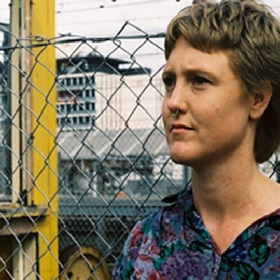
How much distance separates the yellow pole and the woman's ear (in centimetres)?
93

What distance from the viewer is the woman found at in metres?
1.45

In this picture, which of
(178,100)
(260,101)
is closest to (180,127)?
(178,100)

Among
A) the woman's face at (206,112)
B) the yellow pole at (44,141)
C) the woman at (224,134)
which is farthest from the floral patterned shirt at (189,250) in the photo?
the yellow pole at (44,141)

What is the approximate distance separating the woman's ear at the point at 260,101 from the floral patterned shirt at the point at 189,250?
0.20 meters

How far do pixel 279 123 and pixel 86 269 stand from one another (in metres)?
0.93

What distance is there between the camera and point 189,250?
153 centimetres

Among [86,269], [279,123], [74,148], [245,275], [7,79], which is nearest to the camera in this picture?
[245,275]

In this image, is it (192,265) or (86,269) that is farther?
(86,269)

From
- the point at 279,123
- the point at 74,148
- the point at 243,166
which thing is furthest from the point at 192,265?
the point at 74,148

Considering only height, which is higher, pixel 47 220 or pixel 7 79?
pixel 7 79

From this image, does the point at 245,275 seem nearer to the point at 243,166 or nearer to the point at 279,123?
the point at 243,166

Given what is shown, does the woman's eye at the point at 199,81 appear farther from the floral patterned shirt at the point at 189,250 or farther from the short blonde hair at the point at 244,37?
the floral patterned shirt at the point at 189,250

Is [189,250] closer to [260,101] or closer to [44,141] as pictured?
[260,101]

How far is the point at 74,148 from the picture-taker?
29.5 feet
